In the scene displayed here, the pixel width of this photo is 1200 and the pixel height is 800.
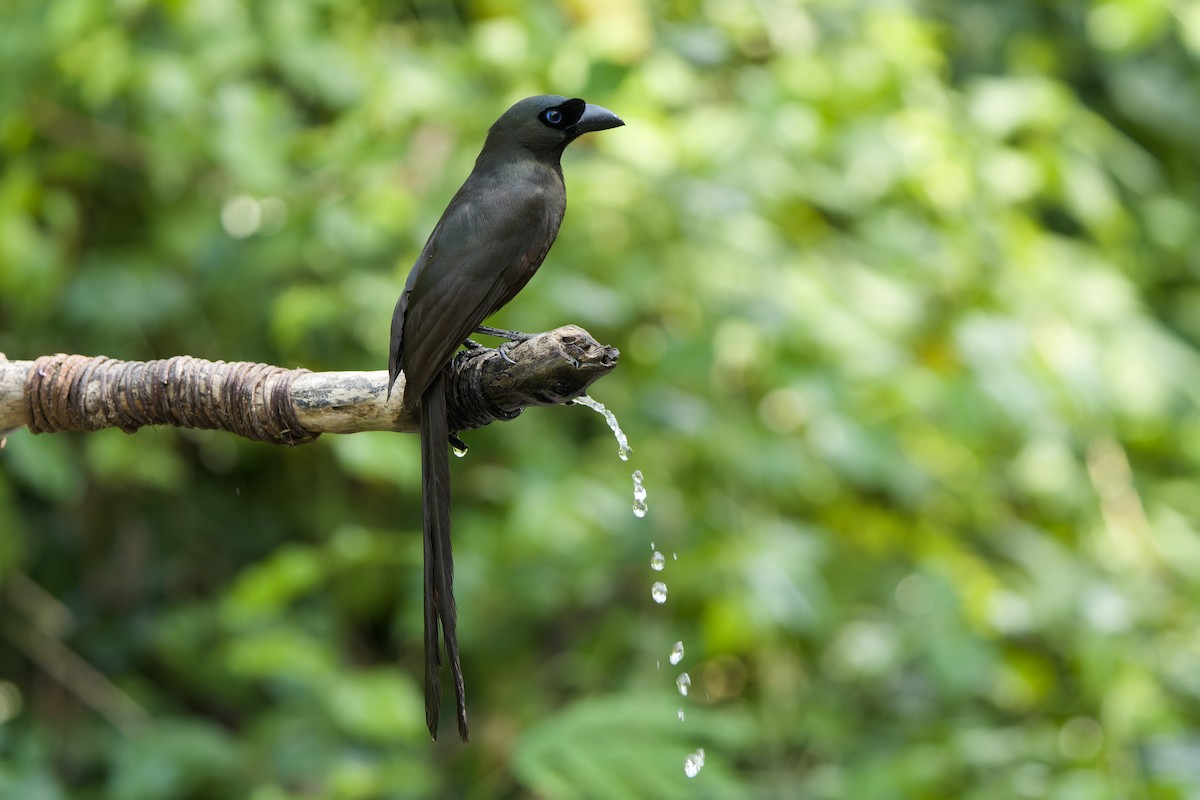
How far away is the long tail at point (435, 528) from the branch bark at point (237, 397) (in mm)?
38

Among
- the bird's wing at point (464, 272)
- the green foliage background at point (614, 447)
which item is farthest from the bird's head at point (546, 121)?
the green foliage background at point (614, 447)

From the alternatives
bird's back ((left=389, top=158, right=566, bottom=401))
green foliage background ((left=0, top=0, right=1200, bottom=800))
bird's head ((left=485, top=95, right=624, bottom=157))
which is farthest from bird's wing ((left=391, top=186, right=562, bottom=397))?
green foliage background ((left=0, top=0, right=1200, bottom=800))

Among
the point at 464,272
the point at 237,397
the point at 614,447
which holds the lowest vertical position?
the point at 614,447

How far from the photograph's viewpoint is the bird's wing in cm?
180

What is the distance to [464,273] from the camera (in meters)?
1.90

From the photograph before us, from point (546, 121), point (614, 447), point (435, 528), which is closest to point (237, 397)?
point (435, 528)

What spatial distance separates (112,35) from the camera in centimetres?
291

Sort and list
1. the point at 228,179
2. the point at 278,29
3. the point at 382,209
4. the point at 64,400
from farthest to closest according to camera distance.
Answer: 1. the point at 228,179
2. the point at 278,29
3. the point at 382,209
4. the point at 64,400

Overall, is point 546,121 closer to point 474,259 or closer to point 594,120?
point 594,120

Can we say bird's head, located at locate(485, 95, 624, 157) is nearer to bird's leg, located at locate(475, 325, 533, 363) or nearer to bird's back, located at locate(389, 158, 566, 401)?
bird's back, located at locate(389, 158, 566, 401)

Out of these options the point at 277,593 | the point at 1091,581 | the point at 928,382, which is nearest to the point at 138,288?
the point at 277,593

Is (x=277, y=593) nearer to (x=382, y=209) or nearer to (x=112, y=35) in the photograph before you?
(x=382, y=209)

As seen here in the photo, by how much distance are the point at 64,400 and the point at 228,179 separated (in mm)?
1430

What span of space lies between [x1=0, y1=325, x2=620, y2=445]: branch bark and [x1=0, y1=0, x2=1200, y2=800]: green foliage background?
2.68 feet
